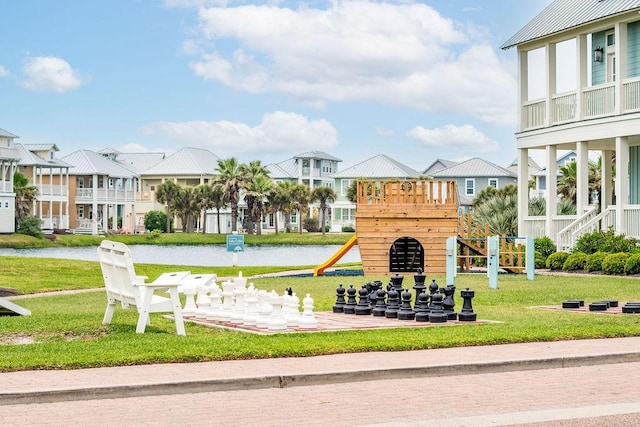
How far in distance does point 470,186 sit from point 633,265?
85.4m

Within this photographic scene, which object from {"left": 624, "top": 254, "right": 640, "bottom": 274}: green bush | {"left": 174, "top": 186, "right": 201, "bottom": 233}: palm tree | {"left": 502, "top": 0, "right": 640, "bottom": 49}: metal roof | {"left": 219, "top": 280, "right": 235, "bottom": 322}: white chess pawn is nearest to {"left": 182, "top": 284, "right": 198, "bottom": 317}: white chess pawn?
{"left": 219, "top": 280, "right": 235, "bottom": 322}: white chess pawn

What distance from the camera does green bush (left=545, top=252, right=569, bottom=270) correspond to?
32062 millimetres

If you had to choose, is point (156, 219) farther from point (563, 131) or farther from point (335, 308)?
point (335, 308)

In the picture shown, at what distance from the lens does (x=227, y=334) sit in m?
13.7

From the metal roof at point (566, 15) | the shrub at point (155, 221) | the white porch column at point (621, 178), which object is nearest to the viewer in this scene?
the white porch column at point (621, 178)

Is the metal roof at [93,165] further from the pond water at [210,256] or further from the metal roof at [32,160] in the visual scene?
the pond water at [210,256]

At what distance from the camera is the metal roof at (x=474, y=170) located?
11188 cm

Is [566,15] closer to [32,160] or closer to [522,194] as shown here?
[522,194]

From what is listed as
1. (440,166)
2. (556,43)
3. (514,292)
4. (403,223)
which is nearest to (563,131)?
(556,43)

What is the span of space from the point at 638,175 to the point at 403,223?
924cm

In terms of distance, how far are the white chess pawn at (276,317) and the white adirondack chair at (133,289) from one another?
1.12 meters

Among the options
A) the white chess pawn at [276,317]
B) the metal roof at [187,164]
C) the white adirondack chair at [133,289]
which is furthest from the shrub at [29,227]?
the white chess pawn at [276,317]

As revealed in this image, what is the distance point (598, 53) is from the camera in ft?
117

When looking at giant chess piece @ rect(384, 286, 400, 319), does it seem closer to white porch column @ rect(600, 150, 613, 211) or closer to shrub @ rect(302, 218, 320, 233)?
white porch column @ rect(600, 150, 613, 211)
